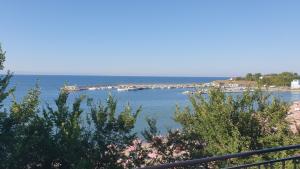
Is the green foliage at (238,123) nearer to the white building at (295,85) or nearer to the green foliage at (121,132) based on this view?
the green foliage at (121,132)

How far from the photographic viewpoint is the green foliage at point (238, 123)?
1670 cm

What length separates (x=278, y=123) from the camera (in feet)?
58.0

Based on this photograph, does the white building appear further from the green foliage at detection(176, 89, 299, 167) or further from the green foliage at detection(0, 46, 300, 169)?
the green foliage at detection(0, 46, 300, 169)

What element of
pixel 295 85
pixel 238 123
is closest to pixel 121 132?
pixel 238 123

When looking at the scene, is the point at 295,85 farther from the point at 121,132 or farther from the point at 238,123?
the point at 121,132

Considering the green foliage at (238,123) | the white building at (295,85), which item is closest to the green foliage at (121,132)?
the green foliage at (238,123)

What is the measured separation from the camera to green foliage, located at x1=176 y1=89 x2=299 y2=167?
658 inches

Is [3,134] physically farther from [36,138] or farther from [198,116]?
[198,116]

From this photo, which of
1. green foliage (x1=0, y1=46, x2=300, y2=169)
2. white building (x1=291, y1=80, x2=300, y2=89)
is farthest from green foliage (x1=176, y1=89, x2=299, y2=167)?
white building (x1=291, y1=80, x2=300, y2=89)

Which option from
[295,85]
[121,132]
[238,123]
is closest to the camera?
[121,132]

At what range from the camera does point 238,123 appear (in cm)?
1764

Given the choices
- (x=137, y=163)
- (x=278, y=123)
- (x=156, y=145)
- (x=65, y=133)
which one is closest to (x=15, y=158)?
(x=65, y=133)

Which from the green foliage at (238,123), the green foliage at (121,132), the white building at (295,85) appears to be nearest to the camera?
the green foliage at (121,132)

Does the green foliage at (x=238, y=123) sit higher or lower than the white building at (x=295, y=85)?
higher
